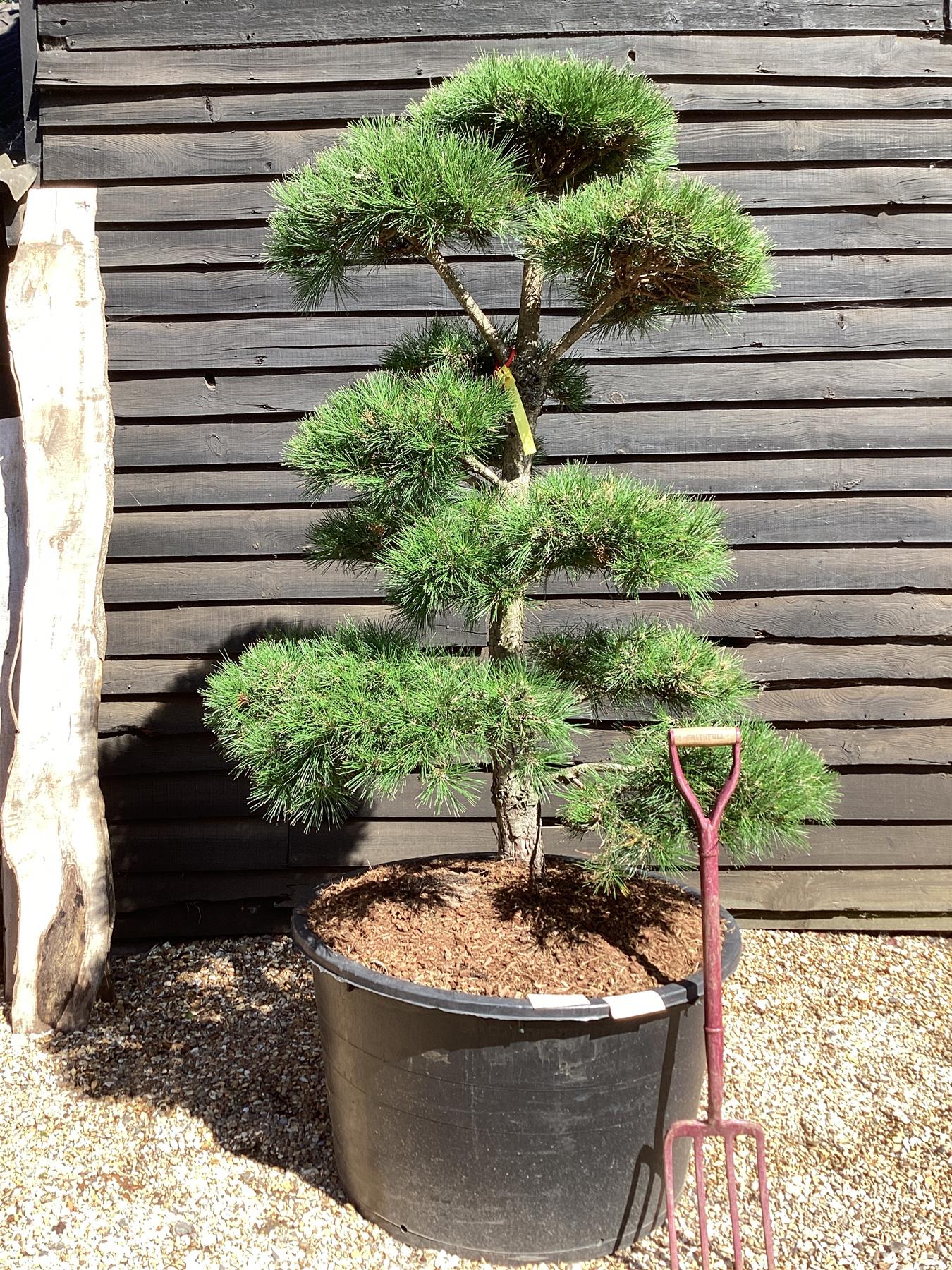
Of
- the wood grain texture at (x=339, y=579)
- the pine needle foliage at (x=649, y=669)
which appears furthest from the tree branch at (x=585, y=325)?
the wood grain texture at (x=339, y=579)

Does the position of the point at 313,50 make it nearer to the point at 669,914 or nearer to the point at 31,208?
the point at 31,208

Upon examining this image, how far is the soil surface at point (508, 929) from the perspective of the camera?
149 cm

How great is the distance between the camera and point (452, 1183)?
1.47 m

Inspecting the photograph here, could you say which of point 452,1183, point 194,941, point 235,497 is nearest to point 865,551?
point 235,497

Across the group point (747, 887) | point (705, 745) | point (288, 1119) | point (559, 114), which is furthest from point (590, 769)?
point (747, 887)

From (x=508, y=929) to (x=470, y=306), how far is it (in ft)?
3.49

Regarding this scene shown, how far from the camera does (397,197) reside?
4.78ft

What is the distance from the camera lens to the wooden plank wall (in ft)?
8.30

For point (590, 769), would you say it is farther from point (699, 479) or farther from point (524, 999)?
point (699, 479)

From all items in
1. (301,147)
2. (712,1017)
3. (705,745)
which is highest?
(301,147)

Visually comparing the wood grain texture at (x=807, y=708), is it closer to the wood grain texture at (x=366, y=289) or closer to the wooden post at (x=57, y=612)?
the wooden post at (x=57, y=612)

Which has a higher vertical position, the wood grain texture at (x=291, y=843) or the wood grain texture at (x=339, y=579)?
the wood grain texture at (x=339, y=579)

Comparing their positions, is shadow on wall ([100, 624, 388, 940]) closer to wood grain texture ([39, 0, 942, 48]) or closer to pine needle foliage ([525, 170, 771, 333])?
pine needle foliage ([525, 170, 771, 333])

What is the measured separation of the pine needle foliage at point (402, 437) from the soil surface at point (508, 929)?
673 millimetres
